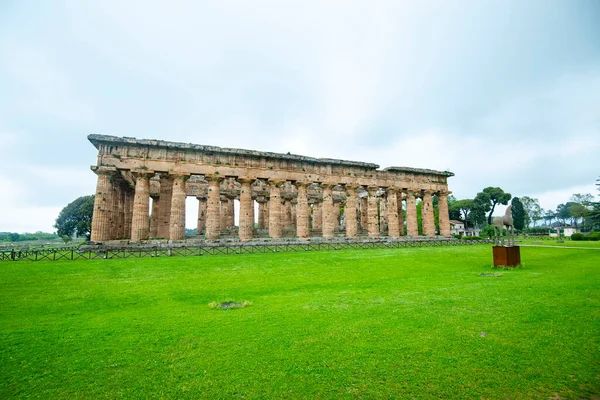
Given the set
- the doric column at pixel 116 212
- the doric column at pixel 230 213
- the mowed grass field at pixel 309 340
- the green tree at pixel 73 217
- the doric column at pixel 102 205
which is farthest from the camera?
the green tree at pixel 73 217

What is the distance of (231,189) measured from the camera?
38.8 meters

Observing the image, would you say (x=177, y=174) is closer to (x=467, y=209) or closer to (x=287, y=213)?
(x=287, y=213)

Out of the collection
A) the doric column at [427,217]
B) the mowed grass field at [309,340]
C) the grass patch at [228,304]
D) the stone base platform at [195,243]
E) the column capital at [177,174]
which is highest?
the column capital at [177,174]

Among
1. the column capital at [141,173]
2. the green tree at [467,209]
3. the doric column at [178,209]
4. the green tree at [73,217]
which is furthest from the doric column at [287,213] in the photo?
the green tree at [467,209]

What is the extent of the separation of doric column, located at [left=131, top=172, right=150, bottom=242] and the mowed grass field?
54.2 feet

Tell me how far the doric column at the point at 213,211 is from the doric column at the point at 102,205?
8706 millimetres

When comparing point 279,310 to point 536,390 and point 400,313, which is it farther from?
point 536,390

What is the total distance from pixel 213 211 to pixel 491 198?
78170mm

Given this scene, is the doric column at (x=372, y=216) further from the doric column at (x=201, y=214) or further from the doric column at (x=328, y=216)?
the doric column at (x=201, y=214)

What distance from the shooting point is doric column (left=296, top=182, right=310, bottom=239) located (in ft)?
109

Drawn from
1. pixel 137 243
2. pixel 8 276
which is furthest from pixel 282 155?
pixel 8 276

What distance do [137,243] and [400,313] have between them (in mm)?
25691

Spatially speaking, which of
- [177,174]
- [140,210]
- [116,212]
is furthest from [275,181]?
[116,212]

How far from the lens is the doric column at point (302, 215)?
33178 millimetres
